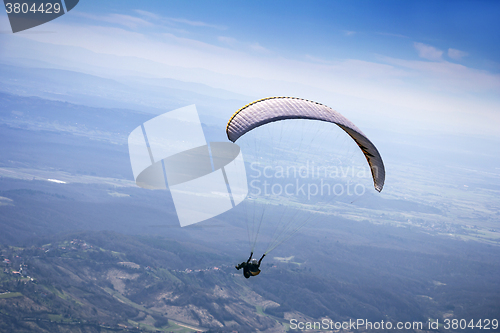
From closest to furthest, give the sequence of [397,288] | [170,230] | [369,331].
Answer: [369,331] → [397,288] → [170,230]

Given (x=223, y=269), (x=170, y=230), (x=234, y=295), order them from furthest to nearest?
(x=170, y=230) < (x=223, y=269) < (x=234, y=295)

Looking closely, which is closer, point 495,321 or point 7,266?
point 7,266

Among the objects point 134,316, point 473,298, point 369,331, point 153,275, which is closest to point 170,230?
point 153,275

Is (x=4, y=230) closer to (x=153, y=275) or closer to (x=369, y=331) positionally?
(x=153, y=275)

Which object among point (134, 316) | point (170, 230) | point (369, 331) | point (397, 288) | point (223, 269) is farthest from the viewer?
point (170, 230)

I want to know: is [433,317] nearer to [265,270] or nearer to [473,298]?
[473,298]

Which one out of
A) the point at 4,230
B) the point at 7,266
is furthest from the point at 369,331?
the point at 4,230

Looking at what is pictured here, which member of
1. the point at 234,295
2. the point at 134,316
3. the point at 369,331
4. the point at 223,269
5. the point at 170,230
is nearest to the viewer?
the point at 134,316

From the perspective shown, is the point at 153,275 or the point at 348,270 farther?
the point at 348,270
